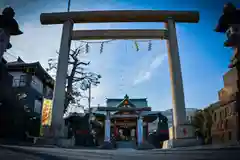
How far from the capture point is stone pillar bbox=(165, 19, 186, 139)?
659cm

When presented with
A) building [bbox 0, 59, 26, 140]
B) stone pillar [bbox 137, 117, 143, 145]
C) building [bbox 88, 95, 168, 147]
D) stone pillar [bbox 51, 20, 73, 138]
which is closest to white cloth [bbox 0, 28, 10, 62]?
building [bbox 0, 59, 26, 140]

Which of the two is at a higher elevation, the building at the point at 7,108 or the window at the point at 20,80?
the window at the point at 20,80

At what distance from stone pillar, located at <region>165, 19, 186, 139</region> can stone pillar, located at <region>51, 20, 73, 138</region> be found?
3.97 m

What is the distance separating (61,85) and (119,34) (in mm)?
3267

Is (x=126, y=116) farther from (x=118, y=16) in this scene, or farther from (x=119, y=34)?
(x=118, y=16)

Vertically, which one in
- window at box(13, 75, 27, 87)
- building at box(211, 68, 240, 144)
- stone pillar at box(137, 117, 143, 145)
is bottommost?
stone pillar at box(137, 117, 143, 145)

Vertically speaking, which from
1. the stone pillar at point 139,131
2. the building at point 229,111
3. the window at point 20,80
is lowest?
the stone pillar at point 139,131

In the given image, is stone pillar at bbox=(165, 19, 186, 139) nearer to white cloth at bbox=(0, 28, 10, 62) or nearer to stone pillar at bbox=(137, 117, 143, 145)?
white cloth at bbox=(0, 28, 10, 62)

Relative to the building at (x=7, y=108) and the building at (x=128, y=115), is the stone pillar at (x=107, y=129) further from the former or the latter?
the building at (x=7, y=108)

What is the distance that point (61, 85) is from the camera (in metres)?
7.12

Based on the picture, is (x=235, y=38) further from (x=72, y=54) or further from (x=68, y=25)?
(x=72, y=54)

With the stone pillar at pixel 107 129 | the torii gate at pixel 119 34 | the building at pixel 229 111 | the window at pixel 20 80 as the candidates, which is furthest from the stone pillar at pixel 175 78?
the stone pillar at pixel 107 129

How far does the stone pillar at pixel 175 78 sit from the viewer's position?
6.59 meters

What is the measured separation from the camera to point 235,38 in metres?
1.88
